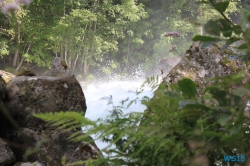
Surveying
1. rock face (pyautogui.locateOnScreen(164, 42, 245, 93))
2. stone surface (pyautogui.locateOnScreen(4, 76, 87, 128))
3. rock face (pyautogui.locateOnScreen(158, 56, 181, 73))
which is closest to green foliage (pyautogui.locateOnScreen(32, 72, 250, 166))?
rock face (pyautogui.locateOnScreen(164, 42, 245, 93))

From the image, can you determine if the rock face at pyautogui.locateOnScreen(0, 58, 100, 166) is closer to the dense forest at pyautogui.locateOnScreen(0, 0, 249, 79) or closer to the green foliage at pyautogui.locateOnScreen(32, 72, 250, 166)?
the green foliage at pyautogui.locateOnScreen(32, 72, 250, 166)

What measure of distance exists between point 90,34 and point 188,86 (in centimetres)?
1659

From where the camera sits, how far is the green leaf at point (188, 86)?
37 cm

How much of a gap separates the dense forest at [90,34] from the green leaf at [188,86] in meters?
7.47

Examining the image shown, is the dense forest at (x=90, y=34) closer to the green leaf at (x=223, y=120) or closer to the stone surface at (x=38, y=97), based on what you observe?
the stone surface at (x=38, y=97)

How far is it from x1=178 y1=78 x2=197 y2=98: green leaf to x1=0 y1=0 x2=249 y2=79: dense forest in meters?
7.47

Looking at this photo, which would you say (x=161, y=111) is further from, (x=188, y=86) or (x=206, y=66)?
(x=206, y=66)

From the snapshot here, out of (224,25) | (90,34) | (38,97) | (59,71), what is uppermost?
(90,34)

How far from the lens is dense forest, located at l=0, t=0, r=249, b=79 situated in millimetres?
13109

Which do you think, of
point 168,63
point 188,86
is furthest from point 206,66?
point 168,63

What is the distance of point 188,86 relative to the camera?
0.38m

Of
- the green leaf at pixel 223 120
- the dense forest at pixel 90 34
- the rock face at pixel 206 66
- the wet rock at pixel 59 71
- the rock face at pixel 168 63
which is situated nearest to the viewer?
the green leaf at pixel 223 120

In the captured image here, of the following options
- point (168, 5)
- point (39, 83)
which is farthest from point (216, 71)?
point (168, 5)

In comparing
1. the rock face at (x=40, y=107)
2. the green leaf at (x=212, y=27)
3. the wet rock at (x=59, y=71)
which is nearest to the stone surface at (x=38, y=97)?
the rock face at (x=40, y=107)
